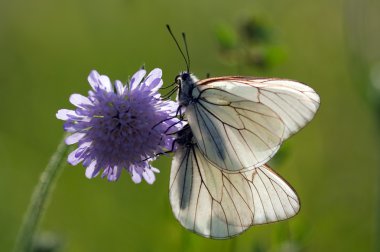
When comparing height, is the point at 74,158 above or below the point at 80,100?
below

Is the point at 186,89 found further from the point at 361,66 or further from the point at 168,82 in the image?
the point at 168,82

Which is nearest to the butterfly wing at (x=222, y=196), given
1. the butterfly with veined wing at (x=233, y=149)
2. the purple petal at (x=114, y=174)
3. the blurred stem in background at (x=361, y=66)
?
the butterfly with veined wing at (x=233, y=149)

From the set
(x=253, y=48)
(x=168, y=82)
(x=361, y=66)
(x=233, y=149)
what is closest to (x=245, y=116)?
(x=233, y=149)

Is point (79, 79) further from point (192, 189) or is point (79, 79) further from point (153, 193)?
point (192, 189)

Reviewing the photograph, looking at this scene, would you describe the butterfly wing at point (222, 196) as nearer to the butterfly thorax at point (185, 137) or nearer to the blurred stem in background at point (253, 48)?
the butterfly thorax at point (185, 137)

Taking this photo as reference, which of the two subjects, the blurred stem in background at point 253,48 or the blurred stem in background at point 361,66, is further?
the blurred stem in background at point 361,66
